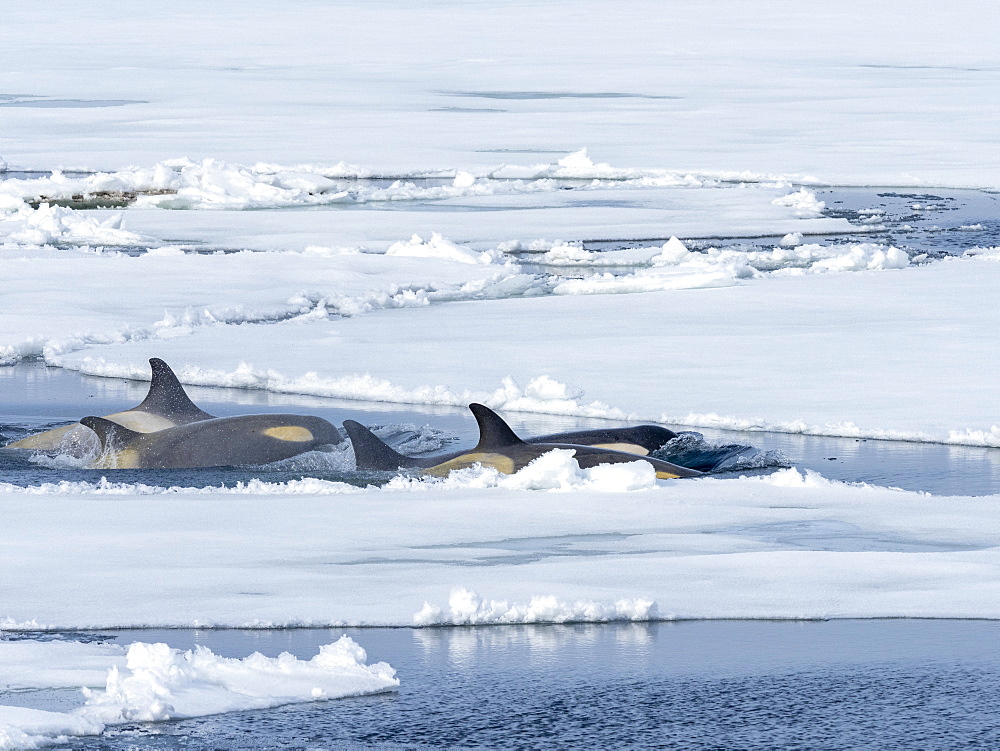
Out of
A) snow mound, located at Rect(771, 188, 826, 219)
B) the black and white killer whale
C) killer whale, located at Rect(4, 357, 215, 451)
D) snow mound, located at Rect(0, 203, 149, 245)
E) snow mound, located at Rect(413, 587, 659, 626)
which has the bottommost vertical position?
snow mound, located at Rect(413, 587, 659, 626)

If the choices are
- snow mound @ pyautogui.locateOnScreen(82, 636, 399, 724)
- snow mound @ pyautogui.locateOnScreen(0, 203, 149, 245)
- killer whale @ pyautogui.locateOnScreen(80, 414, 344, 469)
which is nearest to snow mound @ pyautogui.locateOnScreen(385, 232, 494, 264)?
snow mound @ pyautogui.locateOnScreen(0, 203, 149, 245)

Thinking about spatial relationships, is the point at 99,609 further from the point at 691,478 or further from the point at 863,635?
the point at 691,478

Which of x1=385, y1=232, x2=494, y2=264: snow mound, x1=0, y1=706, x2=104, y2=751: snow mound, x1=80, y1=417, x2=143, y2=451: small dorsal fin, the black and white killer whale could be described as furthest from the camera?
x1=385, y1=232, x2=494, y2=264: snow mound

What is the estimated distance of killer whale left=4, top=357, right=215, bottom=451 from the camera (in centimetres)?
862

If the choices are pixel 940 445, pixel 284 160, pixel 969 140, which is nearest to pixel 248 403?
pixel 940 445

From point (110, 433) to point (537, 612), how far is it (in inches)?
141

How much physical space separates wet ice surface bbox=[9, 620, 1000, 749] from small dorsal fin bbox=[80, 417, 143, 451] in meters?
3.13

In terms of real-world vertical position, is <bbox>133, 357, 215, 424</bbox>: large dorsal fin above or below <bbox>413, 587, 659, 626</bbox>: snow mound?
above

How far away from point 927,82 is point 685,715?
32.6 m

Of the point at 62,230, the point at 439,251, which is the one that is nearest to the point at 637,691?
the point at 439,251

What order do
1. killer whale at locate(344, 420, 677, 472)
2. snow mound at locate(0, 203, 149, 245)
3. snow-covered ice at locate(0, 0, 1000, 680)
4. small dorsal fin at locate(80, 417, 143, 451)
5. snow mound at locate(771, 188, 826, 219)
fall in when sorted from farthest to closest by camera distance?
snow mound at locate(771, 188, 826, 219)
snow mound at locate(0, 203, 149, 245)
small dorsal fin at locate(80, 417, 143, 451)
killer whale at locate(344, 420, 677, 472)
snow-covered ice at locate(0, 0, 1000, 680)

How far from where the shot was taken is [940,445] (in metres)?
8.47

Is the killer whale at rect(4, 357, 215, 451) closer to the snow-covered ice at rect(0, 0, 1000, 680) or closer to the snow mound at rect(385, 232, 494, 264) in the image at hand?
the snow-covered ice at rect(0, 0, 1000, 680)

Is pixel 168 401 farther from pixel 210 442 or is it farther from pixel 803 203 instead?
pixel 803 203
